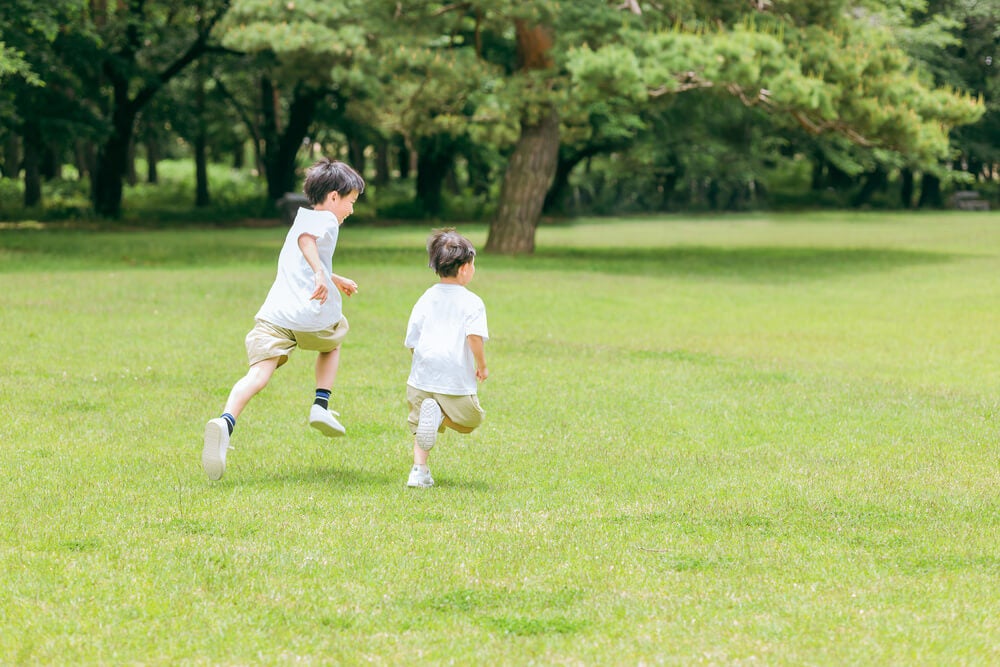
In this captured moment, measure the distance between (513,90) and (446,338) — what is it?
2141 cm

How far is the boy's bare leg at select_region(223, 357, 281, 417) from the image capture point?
24.2ft

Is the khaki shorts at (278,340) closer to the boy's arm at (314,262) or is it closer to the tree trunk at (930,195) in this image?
the boy's arm at (314,262)

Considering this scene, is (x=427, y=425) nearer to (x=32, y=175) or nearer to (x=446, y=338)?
(x=446, y=338)

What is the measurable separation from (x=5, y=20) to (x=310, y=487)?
71.4 ft

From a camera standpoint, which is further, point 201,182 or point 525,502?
point 201,182

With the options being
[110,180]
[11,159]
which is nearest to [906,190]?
[110,180]

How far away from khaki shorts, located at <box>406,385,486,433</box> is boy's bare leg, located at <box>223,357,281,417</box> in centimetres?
85

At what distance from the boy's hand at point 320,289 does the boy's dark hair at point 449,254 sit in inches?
27.6

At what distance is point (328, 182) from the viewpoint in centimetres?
756

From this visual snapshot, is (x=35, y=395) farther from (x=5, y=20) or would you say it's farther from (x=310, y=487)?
(x=5, y=20)

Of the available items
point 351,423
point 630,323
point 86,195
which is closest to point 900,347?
point 630,323

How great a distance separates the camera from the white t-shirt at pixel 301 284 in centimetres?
759

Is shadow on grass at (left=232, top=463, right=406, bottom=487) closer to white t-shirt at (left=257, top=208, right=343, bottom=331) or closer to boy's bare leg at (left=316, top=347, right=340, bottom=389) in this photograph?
boy's bare leg at (left=316, top=347, right=340, bottom=389)

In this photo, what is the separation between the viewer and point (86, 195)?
49.9 metres
